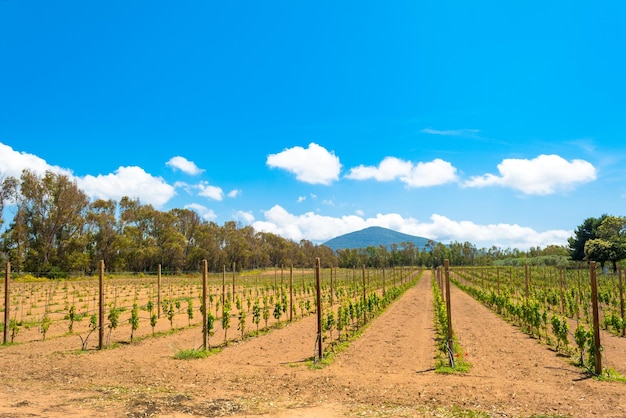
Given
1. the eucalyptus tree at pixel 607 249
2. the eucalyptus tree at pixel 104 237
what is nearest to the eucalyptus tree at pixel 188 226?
the eucalyptus tree at pixel 104 237

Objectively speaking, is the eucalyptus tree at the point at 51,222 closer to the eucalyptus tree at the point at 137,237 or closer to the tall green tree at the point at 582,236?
the eucalyptus tree at the point at 137,237

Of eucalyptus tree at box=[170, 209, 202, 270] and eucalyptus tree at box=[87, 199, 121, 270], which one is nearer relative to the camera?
eucalyptus tree at box=[87, 199, 121, 270]

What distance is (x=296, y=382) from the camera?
313 inches

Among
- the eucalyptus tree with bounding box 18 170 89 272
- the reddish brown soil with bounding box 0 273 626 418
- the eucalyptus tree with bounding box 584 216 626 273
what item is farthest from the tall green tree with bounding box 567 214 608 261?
the eucalyptus tree with bounding box 18 170 89 272

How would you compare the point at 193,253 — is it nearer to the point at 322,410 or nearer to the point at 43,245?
the point at 43,245

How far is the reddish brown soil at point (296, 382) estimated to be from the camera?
6.29 meters

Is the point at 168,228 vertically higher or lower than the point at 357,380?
higher

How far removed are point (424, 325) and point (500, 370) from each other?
692 cm

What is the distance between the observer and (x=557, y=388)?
724 cm

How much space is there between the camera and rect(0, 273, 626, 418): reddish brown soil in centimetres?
629

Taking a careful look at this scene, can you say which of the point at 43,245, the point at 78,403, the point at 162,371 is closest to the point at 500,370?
the point at 162,371

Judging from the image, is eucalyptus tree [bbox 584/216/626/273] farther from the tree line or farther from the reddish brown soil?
the reddish brown soil

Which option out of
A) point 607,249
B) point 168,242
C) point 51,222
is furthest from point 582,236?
point 51,222

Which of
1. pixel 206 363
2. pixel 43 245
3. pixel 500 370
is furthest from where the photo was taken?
pixel 43 245
